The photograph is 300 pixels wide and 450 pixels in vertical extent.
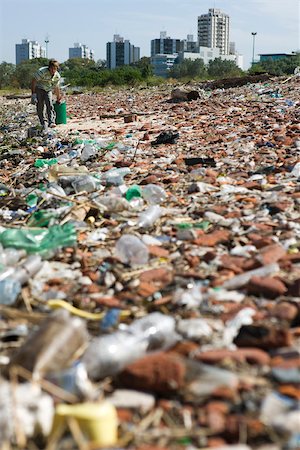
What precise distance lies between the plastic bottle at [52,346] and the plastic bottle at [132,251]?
1002mm

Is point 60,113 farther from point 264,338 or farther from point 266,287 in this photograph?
point 264,338

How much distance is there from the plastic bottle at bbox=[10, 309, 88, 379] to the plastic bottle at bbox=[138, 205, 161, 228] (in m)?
1.69

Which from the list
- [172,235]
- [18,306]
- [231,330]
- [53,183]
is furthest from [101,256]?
[53,183]

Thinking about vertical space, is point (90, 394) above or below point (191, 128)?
below

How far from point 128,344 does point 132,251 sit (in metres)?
1.20

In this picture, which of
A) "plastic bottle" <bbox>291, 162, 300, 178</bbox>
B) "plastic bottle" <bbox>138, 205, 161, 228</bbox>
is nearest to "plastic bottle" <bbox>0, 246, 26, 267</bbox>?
"plastic bottle" <bbox>138, 205, 161, 228</bbox>

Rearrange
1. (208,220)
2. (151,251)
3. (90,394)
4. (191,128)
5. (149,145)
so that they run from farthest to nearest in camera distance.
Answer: (191,128) → (149,145) → (208,220) → (151,251) → (90,394)

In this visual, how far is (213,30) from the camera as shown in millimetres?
130375

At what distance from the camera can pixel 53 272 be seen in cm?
307

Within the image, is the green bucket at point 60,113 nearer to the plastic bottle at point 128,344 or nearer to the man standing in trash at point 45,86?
the man standing in trash at point 45,86

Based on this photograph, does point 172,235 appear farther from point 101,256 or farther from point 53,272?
point 53,272

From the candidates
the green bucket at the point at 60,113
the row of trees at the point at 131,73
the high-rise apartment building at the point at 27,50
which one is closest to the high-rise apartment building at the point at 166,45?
the high-rise apartment building at the point at 27,50

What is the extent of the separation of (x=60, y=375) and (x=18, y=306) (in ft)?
2.46

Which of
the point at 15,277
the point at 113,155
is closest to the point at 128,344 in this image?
the point at 15,277
